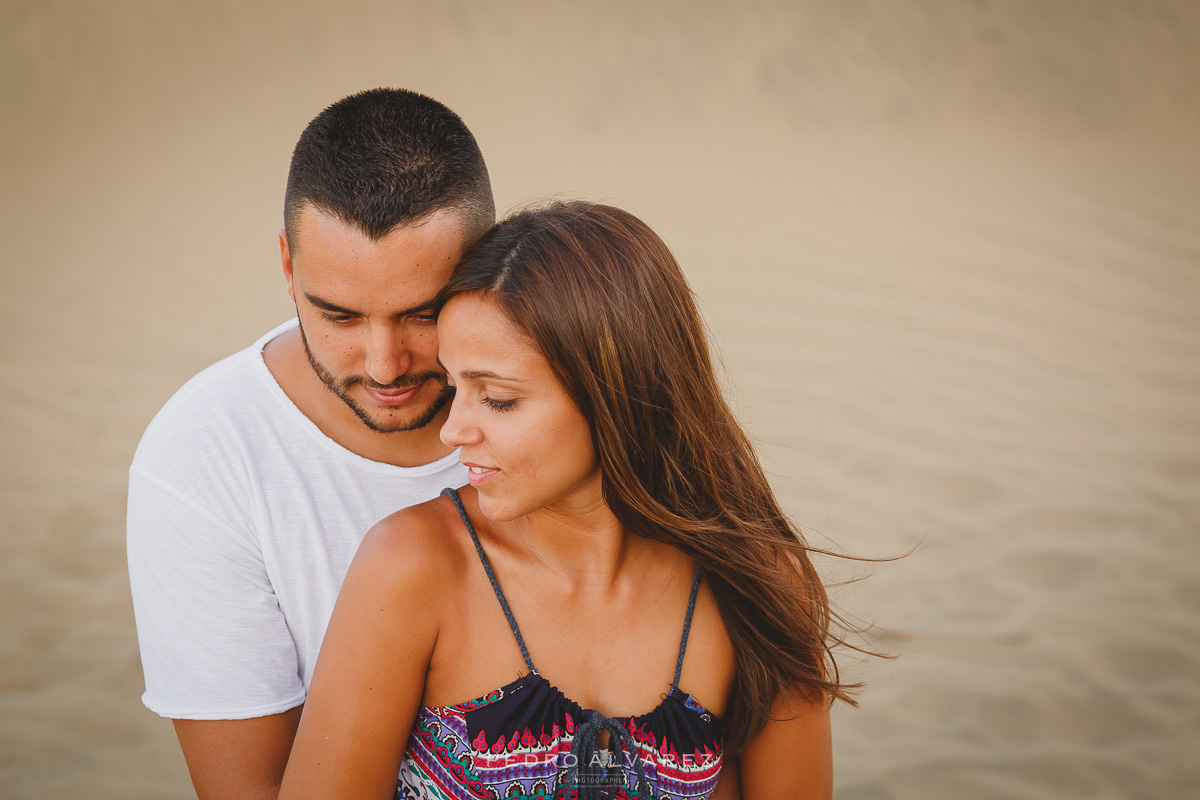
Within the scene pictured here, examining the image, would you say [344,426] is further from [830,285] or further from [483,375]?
[830,285]

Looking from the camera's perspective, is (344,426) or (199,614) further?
(344,426)

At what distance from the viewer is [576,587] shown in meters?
2.16

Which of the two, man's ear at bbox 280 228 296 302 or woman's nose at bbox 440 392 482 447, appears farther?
man's ear at bbox 280 228 296 302

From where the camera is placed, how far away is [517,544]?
215cm

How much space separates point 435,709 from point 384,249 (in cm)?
99

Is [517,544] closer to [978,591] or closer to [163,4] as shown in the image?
[978,591]

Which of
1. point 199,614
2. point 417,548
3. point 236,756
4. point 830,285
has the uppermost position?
point 417,548

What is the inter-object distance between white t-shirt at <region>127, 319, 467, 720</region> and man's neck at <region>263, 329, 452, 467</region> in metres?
0.05

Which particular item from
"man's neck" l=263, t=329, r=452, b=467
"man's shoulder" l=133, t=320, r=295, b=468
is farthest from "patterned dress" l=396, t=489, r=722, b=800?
"man's shoulder" l=133, t=320, r=295, b=468

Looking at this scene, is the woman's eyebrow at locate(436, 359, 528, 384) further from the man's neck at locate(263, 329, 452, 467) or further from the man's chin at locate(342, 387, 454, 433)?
the man's neck at locate(263, 329, 452, 467)

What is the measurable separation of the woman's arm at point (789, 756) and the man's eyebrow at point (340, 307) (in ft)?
3.80

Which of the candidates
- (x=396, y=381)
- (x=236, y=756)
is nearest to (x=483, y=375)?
(x=396, y=381)

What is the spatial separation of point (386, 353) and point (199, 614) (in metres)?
0.76

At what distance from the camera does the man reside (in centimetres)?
227
